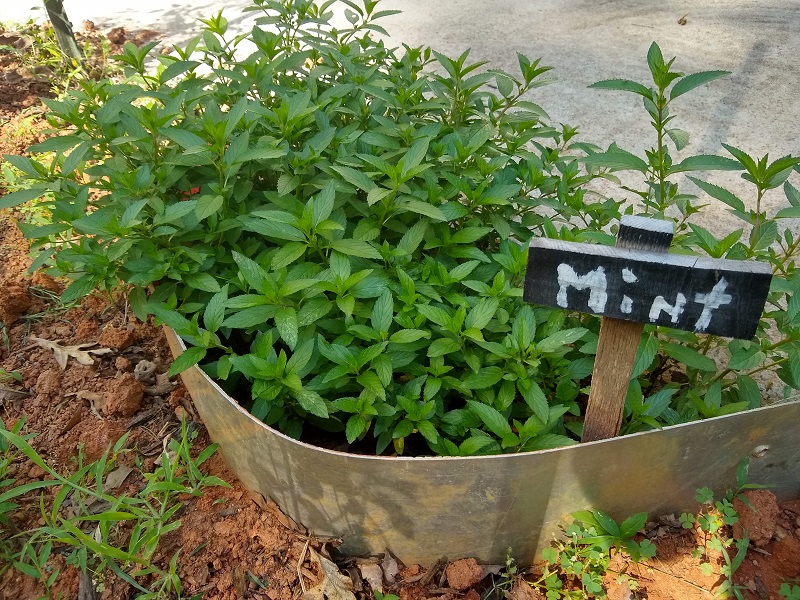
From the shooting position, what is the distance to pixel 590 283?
137cm

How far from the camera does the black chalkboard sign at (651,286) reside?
1.27 meters

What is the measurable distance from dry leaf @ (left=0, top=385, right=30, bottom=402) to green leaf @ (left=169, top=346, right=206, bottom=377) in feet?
3.36

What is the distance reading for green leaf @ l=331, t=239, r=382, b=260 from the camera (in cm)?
176

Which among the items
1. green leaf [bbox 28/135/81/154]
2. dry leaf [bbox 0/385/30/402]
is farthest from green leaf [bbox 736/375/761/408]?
dry leaf [bbox 0/385/30/402]

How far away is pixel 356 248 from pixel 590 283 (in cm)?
69

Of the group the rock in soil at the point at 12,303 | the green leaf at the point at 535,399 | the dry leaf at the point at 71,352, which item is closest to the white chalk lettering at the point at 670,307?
the green leaf at the point at 535,399

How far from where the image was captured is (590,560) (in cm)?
180

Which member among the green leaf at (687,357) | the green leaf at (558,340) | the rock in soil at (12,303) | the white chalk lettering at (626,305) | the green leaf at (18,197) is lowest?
the rock in soil at (12,303)

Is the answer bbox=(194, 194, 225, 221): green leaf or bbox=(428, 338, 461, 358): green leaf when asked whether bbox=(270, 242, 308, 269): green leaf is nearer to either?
bbox=(194, 194, 225, 221): green leaf

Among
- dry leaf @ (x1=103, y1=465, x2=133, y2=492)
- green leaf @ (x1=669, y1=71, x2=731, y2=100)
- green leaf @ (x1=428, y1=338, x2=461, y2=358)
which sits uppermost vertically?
green leaf @ (x1=669, y1=71, x2=731, y2=100)

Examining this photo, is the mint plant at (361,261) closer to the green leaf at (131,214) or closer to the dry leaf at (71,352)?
the green leaf at (131,214)

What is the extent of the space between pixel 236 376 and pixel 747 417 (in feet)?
4.93

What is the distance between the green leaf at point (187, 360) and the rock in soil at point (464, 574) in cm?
97

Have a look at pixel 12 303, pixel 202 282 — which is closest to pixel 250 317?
pixel 202 282
